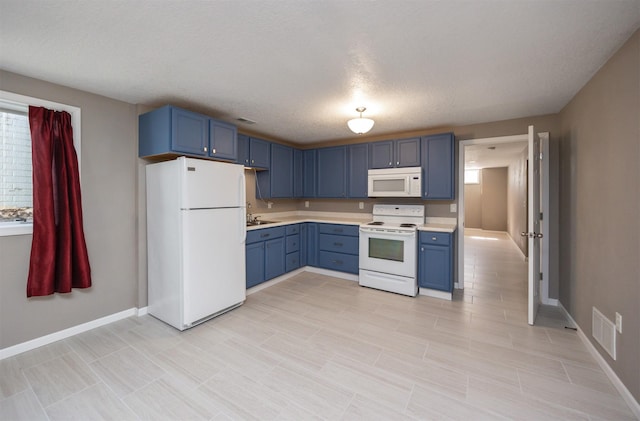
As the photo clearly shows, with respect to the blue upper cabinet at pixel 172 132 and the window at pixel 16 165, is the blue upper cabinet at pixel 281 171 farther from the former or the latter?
the window at pixel 16 165

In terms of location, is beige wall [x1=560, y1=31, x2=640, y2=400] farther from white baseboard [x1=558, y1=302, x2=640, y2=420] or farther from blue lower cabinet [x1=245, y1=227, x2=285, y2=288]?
blue lower cabinet [x1=245, y1=227, x2=285, y2=288]

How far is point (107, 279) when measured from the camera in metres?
2.82

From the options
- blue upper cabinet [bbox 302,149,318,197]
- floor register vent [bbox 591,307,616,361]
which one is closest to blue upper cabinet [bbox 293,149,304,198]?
blue upper cabinet [bbox 302,149,318,197]

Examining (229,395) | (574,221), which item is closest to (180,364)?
(229,395)

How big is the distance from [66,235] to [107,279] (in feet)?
2.11

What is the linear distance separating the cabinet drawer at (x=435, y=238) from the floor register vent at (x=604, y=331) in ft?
4.84

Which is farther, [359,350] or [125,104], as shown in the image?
[125,104]

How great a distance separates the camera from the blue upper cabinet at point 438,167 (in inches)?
147

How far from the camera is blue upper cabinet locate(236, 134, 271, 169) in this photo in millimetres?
3941

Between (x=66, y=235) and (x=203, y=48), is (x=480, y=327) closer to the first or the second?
(x=203, y=48)

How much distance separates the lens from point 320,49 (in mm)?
1902

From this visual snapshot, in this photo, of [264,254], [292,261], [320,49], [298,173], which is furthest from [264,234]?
[320,49]

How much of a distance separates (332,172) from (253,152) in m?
1.42

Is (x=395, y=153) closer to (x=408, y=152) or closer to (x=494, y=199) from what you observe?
(x=408, y=152)
